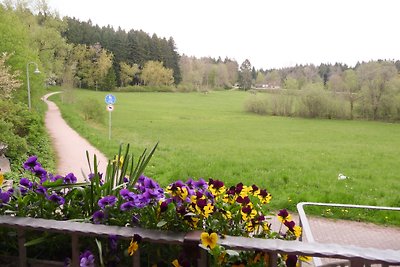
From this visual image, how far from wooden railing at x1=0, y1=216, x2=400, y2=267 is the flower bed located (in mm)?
53

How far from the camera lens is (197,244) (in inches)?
73.2

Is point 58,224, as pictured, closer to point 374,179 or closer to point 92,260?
point 92,260

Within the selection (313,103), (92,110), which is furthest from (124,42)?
(92,110)

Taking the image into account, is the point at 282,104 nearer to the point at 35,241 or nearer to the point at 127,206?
the point at 127,206

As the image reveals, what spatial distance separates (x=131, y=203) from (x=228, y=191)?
Result: 66 centimetres

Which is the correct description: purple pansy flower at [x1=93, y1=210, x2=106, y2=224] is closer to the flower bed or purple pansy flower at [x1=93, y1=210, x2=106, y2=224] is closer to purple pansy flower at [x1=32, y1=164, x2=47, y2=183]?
the flower bed

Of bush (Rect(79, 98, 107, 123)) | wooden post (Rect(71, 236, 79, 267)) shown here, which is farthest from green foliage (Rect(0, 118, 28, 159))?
bush (Rect(79, 98, 107, 123))

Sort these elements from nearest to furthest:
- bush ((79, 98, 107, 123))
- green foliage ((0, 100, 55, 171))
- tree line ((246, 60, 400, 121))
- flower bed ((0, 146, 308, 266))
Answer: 1. flower bed ((0, 146, 308, 266))
2. green foliage ((0, 100, 55, 171))
3. bush ((79, 98, 107, 123))
4. tree line ((246, 60, 400, 121))

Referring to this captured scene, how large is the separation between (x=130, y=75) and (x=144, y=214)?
90.6m

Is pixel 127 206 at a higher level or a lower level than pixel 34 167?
lower

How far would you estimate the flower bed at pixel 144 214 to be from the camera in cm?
204

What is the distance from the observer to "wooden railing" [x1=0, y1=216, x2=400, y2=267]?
166cm

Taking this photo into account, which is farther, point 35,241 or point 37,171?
point 37,171

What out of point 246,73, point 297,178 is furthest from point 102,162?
point 246,73
